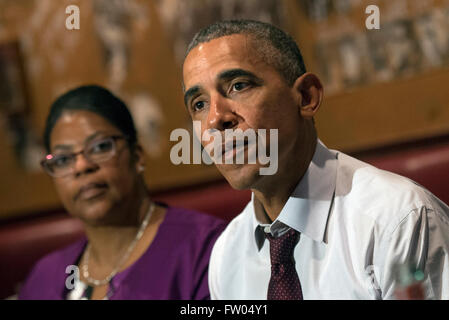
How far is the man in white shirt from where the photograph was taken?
961 mm

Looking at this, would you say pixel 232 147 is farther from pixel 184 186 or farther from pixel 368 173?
pixel 184 186

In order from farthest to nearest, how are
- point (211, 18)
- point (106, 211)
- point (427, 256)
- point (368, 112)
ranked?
1. point (211, 18)
2. point (368, 112)
3. point (106, 211)
4. point (427, 256)

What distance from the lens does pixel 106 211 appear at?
148 centimetres

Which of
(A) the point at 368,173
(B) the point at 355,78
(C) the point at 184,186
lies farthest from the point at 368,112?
(C) the point at 184,186

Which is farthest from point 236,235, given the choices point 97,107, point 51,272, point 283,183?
→ point 51,272

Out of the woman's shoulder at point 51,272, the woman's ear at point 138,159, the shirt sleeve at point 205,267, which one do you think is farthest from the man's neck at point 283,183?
the woman's shoulder at point 51,272

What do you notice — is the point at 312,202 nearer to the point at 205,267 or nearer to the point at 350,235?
the point at 350,235

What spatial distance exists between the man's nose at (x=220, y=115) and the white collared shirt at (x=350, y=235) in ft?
0.67

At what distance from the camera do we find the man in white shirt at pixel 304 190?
961 millimetres

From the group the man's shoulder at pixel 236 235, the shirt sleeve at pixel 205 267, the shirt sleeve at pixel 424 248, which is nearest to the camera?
the shirt sleeve at pixel 424 248

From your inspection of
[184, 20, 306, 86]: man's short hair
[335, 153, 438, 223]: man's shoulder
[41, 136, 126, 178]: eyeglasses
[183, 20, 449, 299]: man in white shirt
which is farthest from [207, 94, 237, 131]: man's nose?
[41, 136, 126, 178]: eyeglasses

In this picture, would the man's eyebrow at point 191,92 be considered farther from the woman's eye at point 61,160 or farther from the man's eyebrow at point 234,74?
the woman's eye at point 61,160
